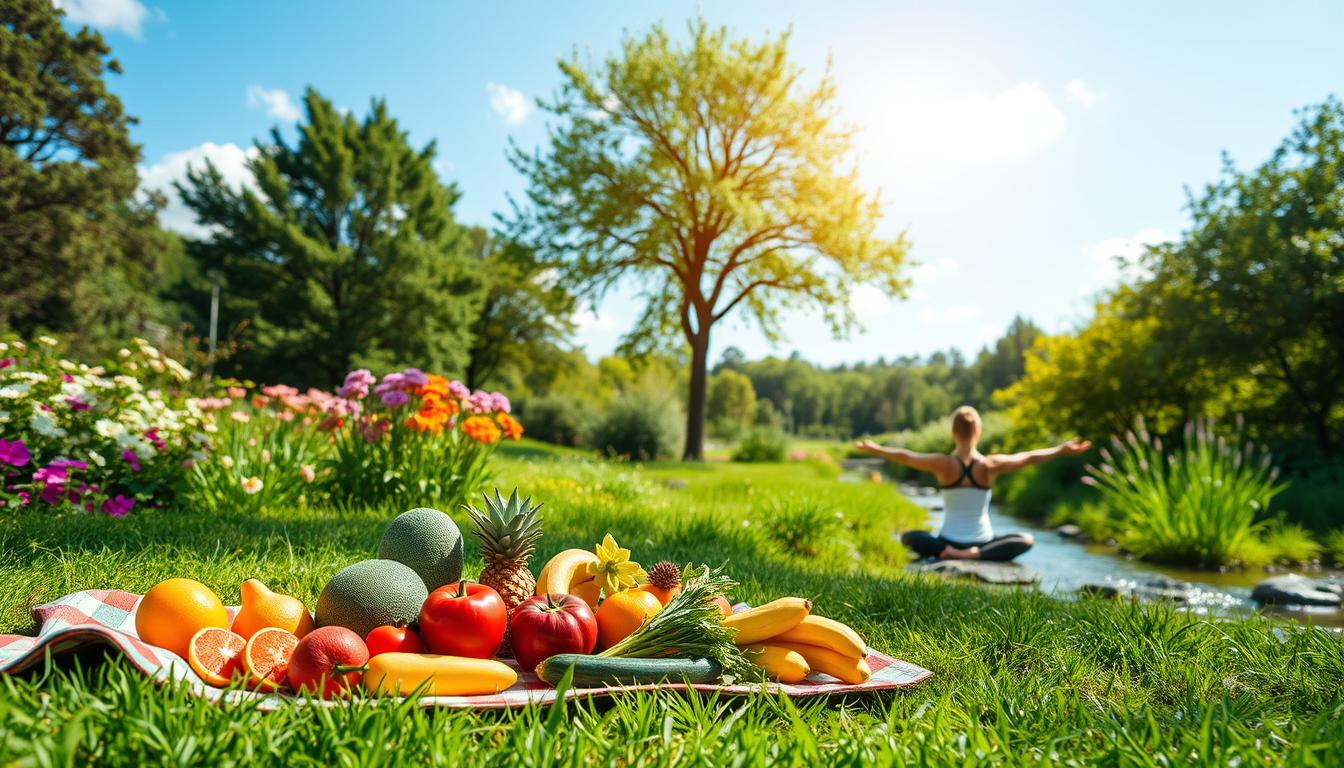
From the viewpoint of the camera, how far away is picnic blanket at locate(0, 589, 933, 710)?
1799 millimetres

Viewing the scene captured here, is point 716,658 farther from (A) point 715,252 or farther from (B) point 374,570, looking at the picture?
(A) point 715,252

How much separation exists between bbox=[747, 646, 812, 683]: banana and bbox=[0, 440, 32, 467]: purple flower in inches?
194

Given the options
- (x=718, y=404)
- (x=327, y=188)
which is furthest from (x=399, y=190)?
(x=718, y=404)

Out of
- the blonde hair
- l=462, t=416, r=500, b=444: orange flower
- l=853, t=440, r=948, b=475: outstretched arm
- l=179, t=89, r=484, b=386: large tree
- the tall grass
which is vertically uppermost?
l=179, t=89, r=484, b=386: large tree

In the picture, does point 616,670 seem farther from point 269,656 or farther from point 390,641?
point 269,656

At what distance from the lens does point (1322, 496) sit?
32.7 ft

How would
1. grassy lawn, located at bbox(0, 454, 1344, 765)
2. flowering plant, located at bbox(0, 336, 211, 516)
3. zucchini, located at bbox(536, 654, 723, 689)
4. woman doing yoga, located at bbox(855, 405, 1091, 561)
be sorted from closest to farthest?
grassy lawn, located at bbox(0, 454, 1344, 765) < zucchini, located at bbox(536, 654, 723, 689) < flowering plant, located at bbox(0, 336, 211, 516) < woman doing yoga, located at bbox(855, 405, 1091, 561)

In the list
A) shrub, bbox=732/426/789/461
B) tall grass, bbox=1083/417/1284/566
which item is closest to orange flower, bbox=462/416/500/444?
tall grass, bbox=1083/417/1284/566

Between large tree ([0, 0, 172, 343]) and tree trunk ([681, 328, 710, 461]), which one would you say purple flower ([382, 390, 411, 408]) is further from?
large tree ([0, 0, 172, 343])

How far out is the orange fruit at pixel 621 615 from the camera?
→ 238 centimetres

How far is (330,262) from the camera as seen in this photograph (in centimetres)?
2589

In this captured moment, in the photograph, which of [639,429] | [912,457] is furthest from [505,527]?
[639,429]

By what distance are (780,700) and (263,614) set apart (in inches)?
65.5

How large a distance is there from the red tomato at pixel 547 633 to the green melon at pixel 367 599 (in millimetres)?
387
